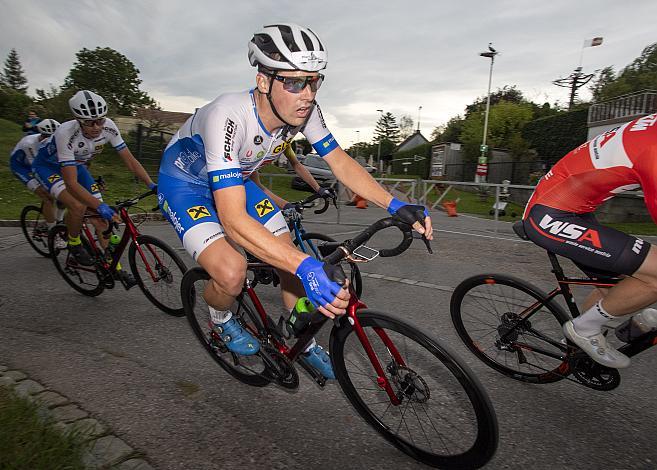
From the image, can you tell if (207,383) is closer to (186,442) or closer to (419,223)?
(186,442)

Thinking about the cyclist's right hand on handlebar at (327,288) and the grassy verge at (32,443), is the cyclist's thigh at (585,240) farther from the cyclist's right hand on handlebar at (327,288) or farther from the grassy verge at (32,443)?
the grassy verge at (32,443)

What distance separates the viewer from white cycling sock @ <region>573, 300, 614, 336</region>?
253 centimetres

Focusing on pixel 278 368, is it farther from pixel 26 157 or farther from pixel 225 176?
pixel 26 157

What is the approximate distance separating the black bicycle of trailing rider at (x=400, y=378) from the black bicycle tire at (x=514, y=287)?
3.57ft

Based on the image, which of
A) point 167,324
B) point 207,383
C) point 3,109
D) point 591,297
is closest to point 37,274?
point 167,324

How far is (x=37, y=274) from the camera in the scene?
5496 mm

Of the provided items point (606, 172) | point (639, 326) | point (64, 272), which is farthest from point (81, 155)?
point (639, 326)

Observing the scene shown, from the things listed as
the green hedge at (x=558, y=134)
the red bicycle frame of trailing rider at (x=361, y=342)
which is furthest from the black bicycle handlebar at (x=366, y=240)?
the green hedge at (x=558, y=134)

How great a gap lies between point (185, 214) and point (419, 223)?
A: 1553 millimetres

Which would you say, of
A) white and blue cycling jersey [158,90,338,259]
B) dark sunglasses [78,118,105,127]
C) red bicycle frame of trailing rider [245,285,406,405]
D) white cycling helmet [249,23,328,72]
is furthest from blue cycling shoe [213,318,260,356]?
dark sunglasses [78,118,105,127]

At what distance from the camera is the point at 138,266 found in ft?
14.2

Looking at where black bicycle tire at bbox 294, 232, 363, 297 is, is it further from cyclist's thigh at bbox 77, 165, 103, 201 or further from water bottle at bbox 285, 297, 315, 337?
cyclist's thigh at bbox 77, 165, 103, 201

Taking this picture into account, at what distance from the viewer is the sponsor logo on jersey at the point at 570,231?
8.33 ft

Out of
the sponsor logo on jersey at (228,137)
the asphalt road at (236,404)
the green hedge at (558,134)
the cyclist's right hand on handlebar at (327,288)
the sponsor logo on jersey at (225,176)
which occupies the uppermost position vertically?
the green hedge at (558,134)
